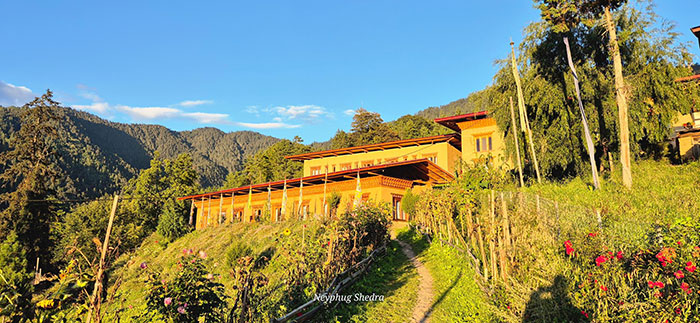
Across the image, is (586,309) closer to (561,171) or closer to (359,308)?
(359,308)

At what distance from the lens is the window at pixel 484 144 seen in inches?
1296

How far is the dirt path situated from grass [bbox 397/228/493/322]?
0.37 ft

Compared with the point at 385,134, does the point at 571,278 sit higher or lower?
lower

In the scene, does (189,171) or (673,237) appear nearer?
(673,237)

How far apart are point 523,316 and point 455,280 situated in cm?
366

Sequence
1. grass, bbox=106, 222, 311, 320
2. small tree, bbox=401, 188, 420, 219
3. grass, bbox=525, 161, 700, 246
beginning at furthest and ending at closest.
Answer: small tree, bbox=401, 188, 420, 219
grass, bbox=106, 222, 311, 320
grass, bbox=525, 161, 700, 246

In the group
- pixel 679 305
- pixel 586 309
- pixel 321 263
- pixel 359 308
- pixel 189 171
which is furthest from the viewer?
pixel 189 171

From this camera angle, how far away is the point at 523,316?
6621 millimetres

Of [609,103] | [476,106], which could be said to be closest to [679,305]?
[609,103]

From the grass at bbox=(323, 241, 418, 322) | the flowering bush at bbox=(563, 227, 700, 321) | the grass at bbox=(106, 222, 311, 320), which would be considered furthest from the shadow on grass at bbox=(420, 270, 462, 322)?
the grass at bbox=(106, 222, 311, 320)

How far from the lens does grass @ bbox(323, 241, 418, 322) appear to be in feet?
26.7

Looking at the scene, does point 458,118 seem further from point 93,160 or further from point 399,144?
point 93,160

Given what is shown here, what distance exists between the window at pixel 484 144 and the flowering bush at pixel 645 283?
2656 cm

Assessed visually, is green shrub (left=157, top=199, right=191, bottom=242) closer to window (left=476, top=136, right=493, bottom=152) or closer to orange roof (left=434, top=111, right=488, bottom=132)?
orange roof (left=434, top=111, right=488, bottom=132)
